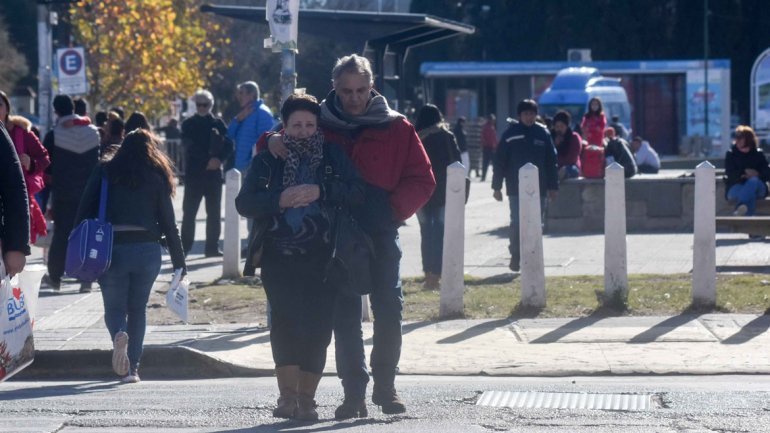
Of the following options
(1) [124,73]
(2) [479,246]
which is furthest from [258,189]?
(1) [124,73]

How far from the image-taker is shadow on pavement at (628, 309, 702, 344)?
31.2 feet

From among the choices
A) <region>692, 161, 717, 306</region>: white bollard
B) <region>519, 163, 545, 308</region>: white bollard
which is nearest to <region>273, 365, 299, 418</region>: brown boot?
<region>519, 163, 545, 308</region>: white bollard

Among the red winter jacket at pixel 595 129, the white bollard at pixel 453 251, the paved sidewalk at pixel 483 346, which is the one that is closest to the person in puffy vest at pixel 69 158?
the paved sidewalk at pixel 483 346

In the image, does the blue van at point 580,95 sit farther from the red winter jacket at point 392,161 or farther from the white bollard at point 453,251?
the red winter jacket at point 392,161

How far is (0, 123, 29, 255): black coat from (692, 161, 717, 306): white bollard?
635cm

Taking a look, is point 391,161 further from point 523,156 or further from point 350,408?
point 523,156

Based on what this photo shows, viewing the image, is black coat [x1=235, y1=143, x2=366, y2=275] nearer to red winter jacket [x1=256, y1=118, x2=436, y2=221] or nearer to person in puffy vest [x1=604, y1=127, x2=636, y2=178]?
red winter jacket [x1=256, y1=118, x2=436, y2=221]

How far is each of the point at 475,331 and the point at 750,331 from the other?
Answer: 6.33 ft

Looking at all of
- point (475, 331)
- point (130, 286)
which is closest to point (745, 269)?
point (475, 331)

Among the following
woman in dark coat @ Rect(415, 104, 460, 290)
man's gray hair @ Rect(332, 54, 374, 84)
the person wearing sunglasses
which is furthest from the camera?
the person wearing sunglasses

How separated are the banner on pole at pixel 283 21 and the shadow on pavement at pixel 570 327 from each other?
111 inches

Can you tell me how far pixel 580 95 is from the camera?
130 ft

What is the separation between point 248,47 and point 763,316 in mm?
45858

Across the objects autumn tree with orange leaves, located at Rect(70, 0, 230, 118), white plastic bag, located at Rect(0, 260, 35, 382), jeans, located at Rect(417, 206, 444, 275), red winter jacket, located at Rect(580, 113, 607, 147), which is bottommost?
jeans, located at Rect(417, 206, 444, 275)
